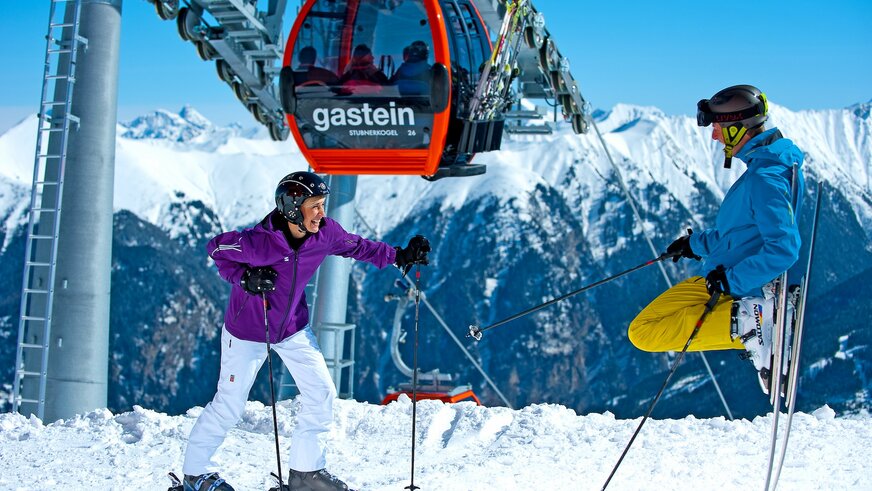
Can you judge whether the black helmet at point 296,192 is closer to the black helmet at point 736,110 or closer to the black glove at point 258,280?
the black glove at point 258,280

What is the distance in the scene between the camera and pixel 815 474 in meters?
5.65

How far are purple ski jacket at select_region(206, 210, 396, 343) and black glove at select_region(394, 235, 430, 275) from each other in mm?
393

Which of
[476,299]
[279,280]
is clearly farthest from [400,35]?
[476,299]

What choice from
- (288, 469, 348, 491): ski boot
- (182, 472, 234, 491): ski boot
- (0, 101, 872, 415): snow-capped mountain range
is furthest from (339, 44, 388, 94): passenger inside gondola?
(0, 101, 872, 415): snow-capped mountain range

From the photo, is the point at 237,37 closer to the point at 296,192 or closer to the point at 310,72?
the point at 310,72

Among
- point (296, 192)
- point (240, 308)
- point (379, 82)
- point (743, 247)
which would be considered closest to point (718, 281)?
point (743, 247)

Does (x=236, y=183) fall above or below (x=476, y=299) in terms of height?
above

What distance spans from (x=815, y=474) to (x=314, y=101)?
16.9ft

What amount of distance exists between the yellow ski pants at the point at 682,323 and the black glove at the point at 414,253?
1.21m

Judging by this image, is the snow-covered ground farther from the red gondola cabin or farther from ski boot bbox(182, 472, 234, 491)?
the red gondola cabin

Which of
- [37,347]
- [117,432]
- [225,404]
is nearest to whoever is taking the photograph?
[225,404]

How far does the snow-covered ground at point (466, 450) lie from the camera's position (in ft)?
18.2

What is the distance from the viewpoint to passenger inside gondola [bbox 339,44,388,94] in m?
8.22

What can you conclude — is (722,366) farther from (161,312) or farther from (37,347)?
(37,347)
